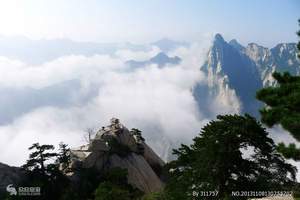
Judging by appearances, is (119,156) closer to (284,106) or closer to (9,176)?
(9,176)

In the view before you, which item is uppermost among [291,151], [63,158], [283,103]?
[63,158]

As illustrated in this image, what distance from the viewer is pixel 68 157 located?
48219 millimetres

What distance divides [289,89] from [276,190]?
33.9ft

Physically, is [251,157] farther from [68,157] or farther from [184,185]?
[68,157]

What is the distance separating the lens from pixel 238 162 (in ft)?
81.9

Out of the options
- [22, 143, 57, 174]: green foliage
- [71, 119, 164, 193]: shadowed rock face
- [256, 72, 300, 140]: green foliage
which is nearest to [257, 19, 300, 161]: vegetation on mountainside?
[256, 72, 300, 140]: green foliage

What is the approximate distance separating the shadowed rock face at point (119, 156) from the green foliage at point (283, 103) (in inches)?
1379

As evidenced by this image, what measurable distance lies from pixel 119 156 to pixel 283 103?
40.8 metres

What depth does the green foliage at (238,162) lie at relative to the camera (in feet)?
80.1

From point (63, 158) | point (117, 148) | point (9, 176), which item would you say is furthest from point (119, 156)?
point (9, 176)

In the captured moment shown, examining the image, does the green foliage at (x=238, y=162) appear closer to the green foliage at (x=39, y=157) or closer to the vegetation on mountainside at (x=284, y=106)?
the vegetation on mountainside at (x=284, y=106)

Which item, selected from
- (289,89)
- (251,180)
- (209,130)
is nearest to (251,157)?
(251,180)

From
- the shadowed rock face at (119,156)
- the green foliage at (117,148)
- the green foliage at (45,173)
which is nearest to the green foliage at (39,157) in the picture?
the green foliage at (45,173)

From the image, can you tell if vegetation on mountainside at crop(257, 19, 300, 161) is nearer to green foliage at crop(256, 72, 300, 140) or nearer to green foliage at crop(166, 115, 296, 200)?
green foliage at crop(256, 72, 300, 140)
